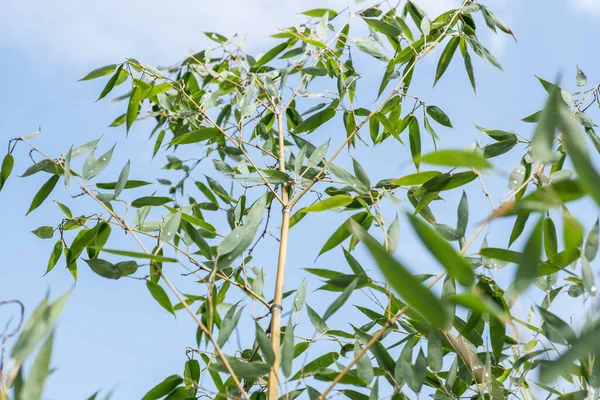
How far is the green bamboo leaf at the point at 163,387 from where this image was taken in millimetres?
1087

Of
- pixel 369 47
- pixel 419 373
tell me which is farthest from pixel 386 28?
pixel 419 373

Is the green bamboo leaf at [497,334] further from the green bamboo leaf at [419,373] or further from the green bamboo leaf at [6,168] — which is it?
the green bamboo leaf at [6,168]

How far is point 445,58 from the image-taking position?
157 cm

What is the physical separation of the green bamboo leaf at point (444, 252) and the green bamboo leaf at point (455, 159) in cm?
6

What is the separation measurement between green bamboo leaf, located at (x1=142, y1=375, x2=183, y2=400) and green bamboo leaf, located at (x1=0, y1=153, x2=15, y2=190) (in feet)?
1.83

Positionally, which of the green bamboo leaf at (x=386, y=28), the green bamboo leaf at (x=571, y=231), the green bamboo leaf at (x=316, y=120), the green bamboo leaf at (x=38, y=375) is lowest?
the green bamboo leaf at (x=571, y=231)

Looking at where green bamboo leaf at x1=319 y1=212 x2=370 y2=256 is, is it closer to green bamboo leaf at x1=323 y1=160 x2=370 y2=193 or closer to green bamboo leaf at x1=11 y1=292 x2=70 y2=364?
green bamboo leaf at x1=323 y1=160 x2=370 y2=193

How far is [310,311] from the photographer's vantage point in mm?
1157

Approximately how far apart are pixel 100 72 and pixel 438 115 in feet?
2.82

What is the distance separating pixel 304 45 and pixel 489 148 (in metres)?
0.74

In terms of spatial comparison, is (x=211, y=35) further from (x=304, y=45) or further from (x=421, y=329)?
(x=421, y=329)

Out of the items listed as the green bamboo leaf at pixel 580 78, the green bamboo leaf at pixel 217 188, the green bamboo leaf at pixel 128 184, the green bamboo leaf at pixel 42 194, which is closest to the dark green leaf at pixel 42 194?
the green bamboo leaf at pixel 42 194

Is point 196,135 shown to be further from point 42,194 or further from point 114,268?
point 114,268

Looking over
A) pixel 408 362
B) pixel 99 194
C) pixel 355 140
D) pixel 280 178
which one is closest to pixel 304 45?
pixel 355 140
